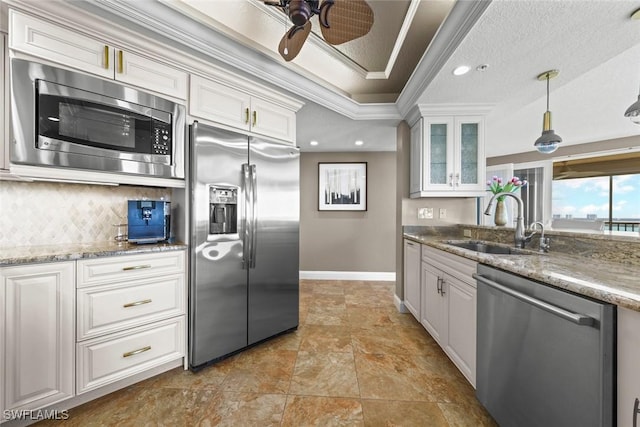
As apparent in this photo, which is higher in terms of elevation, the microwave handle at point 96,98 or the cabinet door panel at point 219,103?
the cabinet door panel at point 219,103

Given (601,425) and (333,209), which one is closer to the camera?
(601,425)

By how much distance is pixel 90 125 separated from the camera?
5.08ft

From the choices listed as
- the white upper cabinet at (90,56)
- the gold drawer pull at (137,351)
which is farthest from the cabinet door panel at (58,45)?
the gold drawer pull at (137,351)

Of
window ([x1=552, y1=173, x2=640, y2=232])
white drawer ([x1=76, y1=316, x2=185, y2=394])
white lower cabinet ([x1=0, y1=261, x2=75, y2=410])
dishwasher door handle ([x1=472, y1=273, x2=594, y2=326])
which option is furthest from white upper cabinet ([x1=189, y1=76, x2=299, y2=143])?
window ([x1=552, y1=173, x2=640, y2=232])

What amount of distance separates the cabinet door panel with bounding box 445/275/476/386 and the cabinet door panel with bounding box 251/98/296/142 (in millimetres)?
1886

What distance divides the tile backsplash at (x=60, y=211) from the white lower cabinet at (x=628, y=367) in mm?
2728

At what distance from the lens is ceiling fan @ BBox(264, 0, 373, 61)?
1.29 meters

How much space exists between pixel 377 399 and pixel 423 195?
1938mm

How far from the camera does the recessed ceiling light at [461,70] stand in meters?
1.93

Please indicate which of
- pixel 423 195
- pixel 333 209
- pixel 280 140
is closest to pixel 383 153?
pixel 333 209

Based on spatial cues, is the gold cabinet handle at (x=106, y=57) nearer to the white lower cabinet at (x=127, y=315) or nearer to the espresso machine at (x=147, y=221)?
the espresso machine at (x=147, y=221)

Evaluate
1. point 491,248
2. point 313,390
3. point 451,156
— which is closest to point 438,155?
point 451,156

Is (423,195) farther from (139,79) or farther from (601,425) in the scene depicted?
(139,79)

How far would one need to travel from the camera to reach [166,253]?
1.77m
